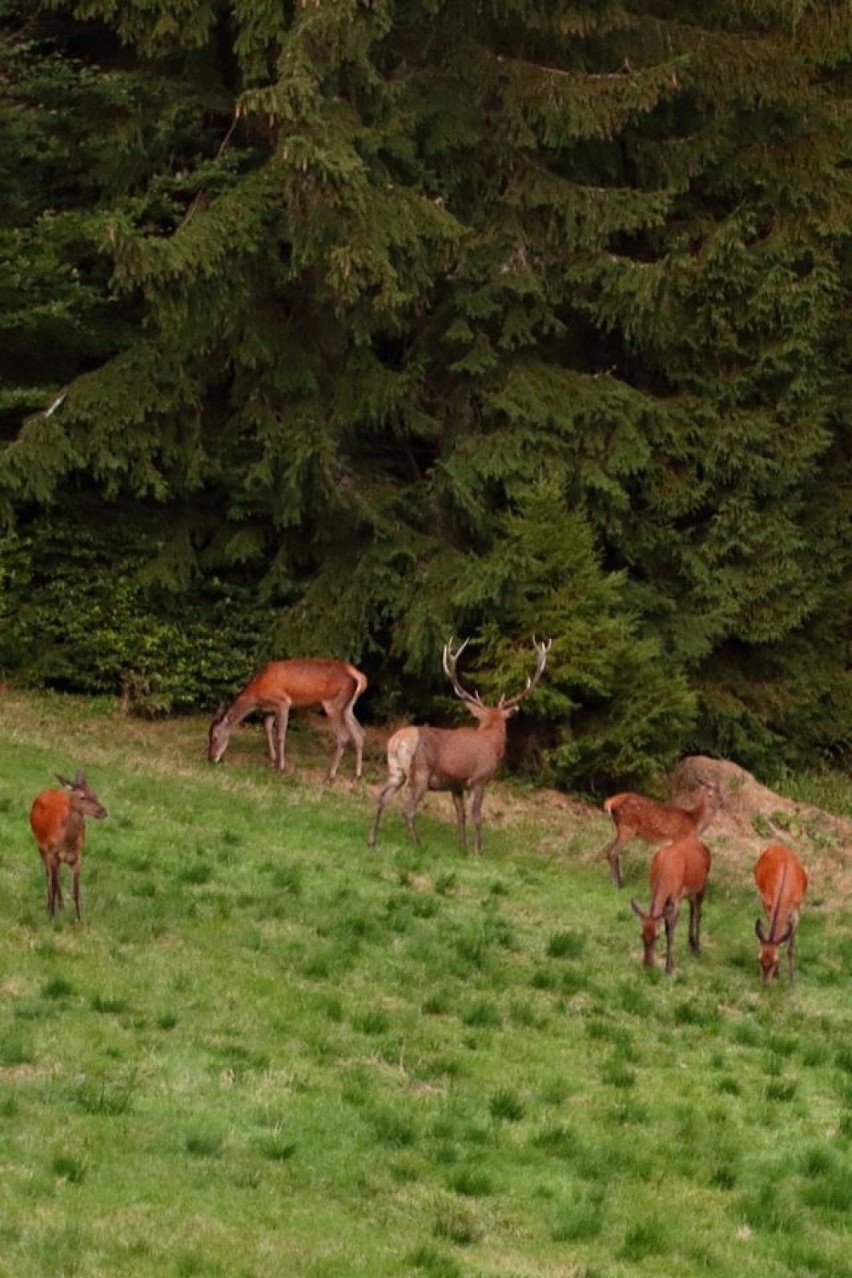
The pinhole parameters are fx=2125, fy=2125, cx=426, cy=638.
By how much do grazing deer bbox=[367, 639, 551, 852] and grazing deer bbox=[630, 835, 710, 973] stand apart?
3725 mm

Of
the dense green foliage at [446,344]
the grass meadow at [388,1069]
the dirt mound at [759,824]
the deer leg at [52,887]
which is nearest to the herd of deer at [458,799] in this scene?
the deer leg at [52,887]

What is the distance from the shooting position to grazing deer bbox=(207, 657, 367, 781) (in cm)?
2120

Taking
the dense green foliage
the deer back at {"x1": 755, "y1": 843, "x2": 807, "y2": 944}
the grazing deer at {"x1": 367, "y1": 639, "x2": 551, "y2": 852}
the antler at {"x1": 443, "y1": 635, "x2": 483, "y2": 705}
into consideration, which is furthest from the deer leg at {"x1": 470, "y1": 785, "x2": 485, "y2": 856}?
the deer back at {"x1": 755, "y1": 843, "x2": 807, "y2": 944}

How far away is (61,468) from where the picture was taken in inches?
873

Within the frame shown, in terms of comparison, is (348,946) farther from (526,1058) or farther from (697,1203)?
(697,1203)

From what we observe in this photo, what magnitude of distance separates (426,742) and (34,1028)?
7.53 metres

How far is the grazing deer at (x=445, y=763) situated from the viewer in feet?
59.5

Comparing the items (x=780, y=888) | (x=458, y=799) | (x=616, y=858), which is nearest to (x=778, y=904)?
(x=780, y=888)

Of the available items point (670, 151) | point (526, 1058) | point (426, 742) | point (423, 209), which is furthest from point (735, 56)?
point (526, 1058)

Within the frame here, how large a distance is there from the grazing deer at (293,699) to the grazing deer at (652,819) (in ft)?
13.9

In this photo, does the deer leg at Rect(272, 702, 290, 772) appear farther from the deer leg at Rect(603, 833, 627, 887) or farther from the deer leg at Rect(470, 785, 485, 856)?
the deer leg at Rect(603, 833, 627, 887)

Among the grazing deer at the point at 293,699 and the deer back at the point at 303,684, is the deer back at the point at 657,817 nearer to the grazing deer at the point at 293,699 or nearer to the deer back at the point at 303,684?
the grazing deer at the point at 293,699

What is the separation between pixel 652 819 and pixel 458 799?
196 cm

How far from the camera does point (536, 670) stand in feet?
70.1
